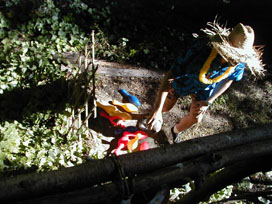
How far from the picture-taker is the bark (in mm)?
720

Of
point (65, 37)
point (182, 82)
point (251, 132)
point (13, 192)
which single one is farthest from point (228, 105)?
point (13, 192)

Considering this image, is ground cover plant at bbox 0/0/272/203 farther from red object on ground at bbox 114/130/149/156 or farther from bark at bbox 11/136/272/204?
bark at bbox 11/136/272/204

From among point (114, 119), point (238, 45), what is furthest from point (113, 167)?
point (114, 119)

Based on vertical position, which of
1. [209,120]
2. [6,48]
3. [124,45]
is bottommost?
[209,120]

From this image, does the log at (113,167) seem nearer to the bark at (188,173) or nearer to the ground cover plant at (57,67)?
the bark at (188,173)

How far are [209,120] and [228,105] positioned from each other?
53 cm

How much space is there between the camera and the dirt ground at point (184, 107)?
3424mm

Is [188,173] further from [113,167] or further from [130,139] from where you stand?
[130,139]

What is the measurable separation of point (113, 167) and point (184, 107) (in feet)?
10.8

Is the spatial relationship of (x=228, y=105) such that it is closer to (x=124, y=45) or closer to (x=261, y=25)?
(x=124, y=45)

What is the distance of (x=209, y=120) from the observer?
3.91 meters

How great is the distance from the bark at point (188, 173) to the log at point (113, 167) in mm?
20

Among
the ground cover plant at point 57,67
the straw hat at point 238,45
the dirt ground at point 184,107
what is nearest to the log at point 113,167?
the straw hat at point 238,45

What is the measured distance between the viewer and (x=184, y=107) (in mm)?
3932
